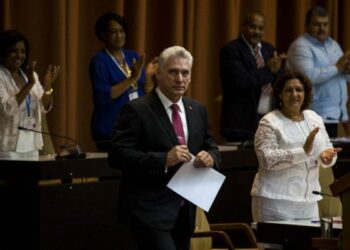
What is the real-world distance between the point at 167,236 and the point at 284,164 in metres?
1.38

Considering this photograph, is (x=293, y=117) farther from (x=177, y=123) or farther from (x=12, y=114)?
(x=12, y=114)

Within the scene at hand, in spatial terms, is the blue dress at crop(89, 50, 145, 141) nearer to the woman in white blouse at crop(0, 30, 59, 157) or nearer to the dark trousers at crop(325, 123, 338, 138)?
the woman in white blouse at crop(0, 30, 59, 157)

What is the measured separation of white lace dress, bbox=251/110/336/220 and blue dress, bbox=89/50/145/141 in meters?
1.56

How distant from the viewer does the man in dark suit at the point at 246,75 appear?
26.1 ft

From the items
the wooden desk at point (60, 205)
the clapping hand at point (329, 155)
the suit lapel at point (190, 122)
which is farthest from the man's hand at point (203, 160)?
the wooden desk at point (60, 205)

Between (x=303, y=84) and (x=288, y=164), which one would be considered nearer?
(x=288, y=164)

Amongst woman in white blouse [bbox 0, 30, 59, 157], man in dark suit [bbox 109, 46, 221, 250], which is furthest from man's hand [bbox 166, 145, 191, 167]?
woman in white blouse [bbox 0, 30, 59, 157]

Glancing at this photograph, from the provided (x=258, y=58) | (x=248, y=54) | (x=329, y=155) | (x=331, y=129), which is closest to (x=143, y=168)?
(x=329, y=155)

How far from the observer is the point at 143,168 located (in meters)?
4.57

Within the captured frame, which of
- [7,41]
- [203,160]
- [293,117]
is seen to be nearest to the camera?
[203,160]

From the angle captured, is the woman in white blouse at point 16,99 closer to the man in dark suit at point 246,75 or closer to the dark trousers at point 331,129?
the man in dark suit at point 246,75

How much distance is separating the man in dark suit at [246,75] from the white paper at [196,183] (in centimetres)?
321

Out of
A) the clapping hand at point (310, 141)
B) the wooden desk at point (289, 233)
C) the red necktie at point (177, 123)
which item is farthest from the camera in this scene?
the clapping hand at point (310, 141)

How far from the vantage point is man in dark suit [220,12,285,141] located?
795cm
